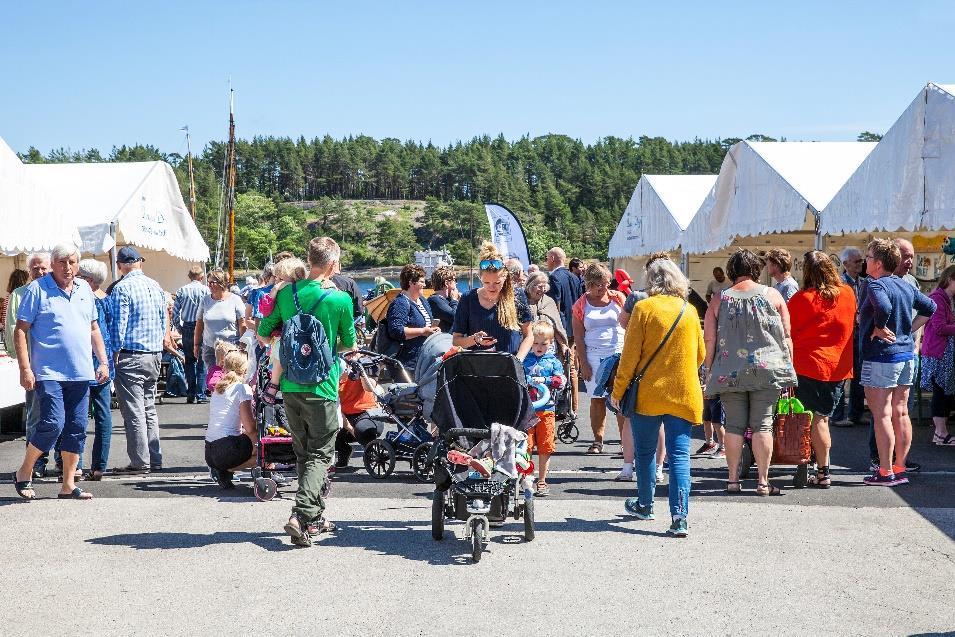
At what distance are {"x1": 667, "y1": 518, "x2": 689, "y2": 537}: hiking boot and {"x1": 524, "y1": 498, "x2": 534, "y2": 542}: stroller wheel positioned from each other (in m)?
0.86

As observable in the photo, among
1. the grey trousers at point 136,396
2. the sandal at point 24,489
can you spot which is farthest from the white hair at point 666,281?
the sandal at point 24,489

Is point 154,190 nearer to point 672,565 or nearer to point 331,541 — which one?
point 331,541

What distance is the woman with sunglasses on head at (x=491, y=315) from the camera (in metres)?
6.89

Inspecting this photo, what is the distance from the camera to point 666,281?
6.19m

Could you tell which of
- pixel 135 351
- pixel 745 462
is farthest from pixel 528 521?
pixel 135 351

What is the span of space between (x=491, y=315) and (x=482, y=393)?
3.08ft

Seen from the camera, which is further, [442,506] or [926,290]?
[926,290]

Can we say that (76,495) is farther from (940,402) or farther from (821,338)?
(940,402)

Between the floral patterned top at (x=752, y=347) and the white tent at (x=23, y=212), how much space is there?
959 cm

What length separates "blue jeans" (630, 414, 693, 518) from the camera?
599cm

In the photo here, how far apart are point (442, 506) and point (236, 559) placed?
1215 millimetres

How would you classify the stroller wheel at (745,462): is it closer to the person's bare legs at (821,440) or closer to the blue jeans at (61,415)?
the person's bare legs at (821,440)

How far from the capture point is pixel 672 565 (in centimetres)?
533

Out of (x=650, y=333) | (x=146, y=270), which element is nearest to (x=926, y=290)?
(x=650, y=333)
